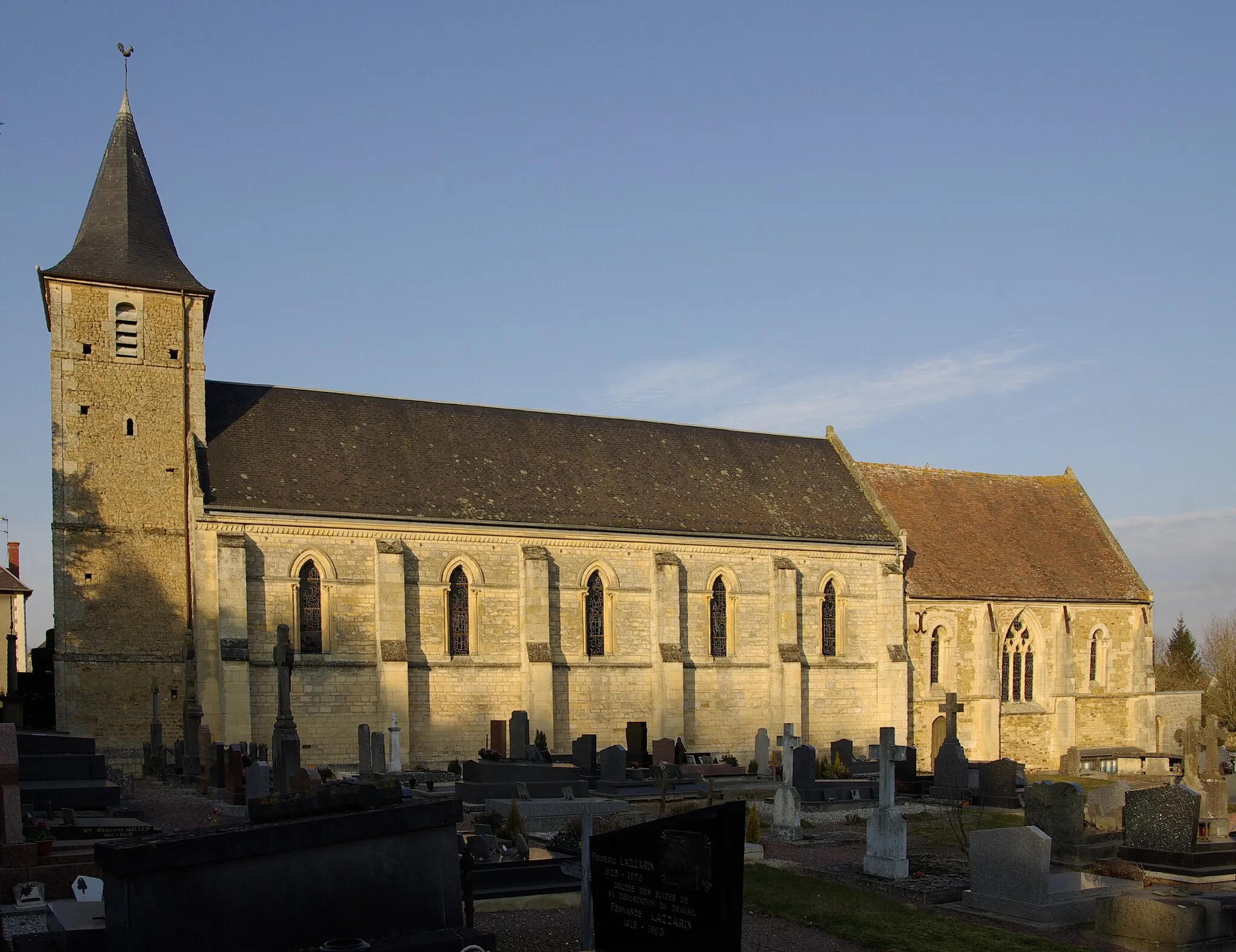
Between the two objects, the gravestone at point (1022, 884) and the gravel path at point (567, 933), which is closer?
the gravel path at point (567, 933)

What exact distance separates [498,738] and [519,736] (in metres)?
2.69

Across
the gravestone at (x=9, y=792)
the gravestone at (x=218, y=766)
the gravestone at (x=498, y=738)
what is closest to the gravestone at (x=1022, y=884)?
the gravestone at (x=9, y=792)

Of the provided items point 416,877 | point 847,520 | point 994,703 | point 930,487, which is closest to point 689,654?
point 847,520

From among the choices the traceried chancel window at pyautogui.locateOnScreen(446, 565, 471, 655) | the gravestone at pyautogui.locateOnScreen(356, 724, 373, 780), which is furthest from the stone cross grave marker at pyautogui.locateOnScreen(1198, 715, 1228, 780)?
the traceried chancel window at pyautogui.locateOnScreen(446, 565, 471, 655)

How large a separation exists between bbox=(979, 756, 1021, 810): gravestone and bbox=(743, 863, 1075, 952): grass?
1054 cm

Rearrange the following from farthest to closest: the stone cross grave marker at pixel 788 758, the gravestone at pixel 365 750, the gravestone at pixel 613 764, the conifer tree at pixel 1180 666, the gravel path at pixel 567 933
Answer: the conifer tree at pixel 1180 666 → the gravestone at pixel 613 764 → the gravestone at pixel 365 750 → the stone cross grave marker at pixel 788 758 → the gravel path at pixel 567 933

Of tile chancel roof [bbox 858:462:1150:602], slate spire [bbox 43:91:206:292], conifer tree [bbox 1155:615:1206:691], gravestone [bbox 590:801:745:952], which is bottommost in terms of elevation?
conifer tree [bbox 1155:615:1206:691]

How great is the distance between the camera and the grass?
1200cm

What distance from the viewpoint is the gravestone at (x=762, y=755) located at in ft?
94.8

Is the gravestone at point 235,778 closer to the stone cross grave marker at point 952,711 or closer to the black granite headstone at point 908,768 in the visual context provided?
the black granite headstone at point 908,768

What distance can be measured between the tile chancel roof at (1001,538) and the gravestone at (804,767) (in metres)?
13.4

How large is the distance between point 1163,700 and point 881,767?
90.9ft

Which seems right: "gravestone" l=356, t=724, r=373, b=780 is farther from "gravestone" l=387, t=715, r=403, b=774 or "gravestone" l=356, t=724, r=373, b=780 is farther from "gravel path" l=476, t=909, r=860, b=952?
"gravel path" l=476, t=909, r=860, b=952

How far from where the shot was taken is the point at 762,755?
29.1m
